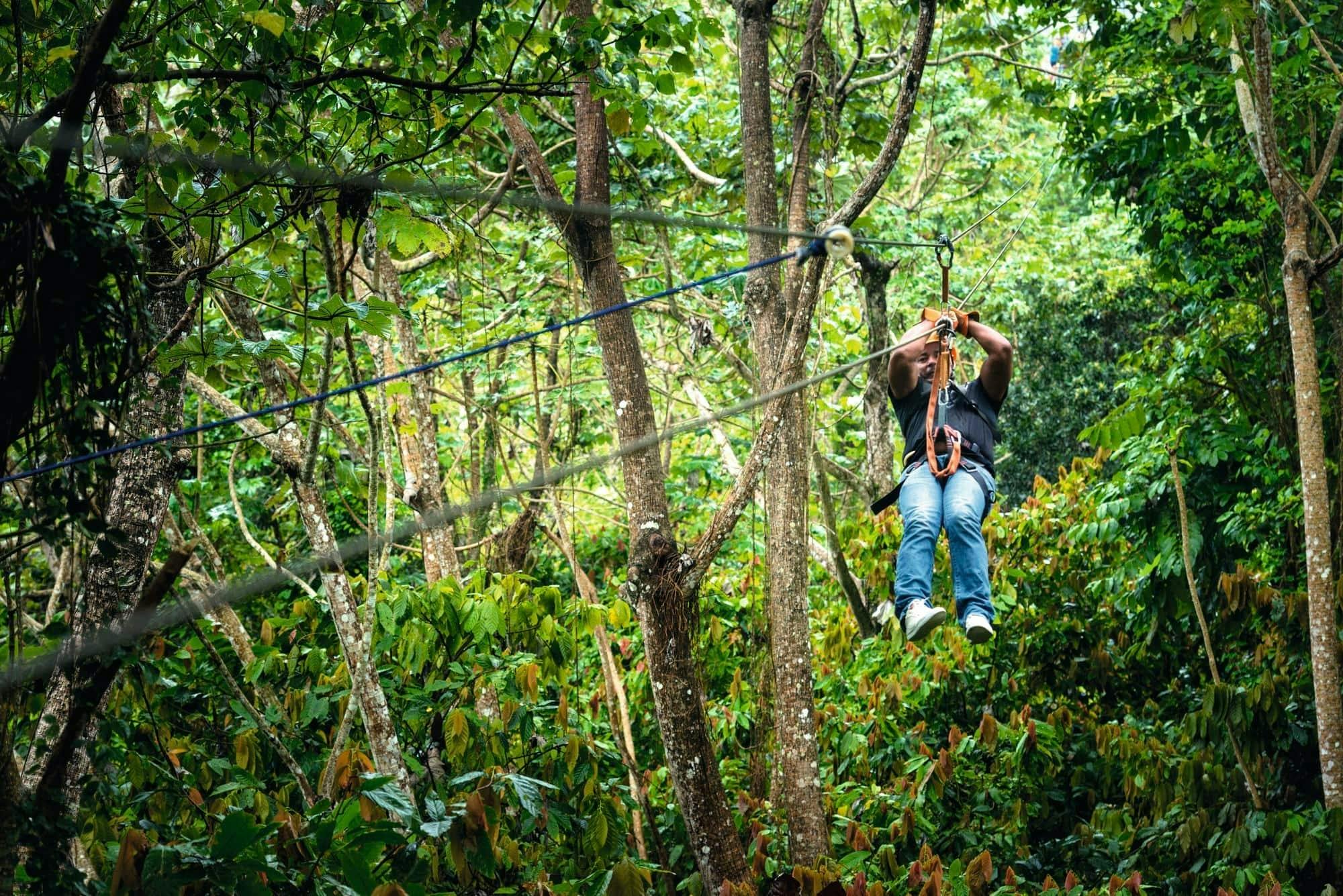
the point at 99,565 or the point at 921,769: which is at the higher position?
the point at 99,565

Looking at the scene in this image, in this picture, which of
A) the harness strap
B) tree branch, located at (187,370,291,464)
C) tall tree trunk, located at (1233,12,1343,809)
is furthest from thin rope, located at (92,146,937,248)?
tall tree trunk, located at (1233,12,1343,809)

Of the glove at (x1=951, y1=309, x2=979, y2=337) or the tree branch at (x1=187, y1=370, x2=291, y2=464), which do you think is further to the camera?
the tree branch at (x1=187, y1=370, x2=291, y2=464)

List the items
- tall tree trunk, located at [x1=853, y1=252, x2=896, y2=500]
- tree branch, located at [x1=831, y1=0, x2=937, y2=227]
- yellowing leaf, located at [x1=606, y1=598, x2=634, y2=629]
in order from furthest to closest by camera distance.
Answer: tall tree trunk, located at [x1=853, y1=252, x2=896, y2=500]
yellowing leaf, located at [x1=606, y1=598, x2=634, y2=629]
tree branch, located at [x1=831, y1=0, x2=937, y2=227]

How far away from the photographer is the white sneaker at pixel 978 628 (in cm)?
356

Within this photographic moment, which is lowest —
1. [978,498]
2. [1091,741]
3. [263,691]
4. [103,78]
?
[1091,741]

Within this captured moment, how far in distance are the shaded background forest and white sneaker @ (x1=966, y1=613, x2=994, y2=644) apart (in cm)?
85

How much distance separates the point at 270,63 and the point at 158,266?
2.40ft

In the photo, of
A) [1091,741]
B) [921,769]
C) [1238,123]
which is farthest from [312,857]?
[1238,123]

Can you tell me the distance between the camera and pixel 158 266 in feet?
11.2

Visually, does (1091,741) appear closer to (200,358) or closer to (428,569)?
(428,569)

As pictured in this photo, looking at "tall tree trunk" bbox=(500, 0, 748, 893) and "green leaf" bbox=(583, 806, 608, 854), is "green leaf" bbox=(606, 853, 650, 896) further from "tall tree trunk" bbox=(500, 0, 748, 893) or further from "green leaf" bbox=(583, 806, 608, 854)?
"tall tree trunk" bbox=(500, 0, 748, 893)

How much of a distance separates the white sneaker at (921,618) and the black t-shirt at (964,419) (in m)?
0.63

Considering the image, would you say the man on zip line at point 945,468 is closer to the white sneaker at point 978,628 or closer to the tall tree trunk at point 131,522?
the white sneaker at point 978,628

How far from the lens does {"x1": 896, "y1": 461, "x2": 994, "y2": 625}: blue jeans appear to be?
3.73 meters
